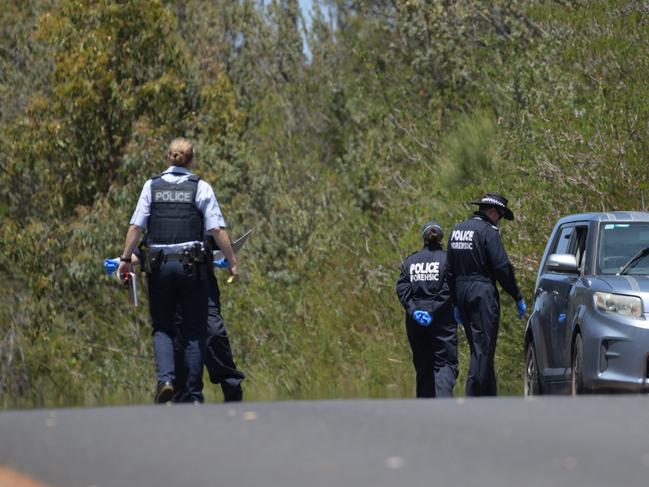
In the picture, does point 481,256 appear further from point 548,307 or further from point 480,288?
point 548,307

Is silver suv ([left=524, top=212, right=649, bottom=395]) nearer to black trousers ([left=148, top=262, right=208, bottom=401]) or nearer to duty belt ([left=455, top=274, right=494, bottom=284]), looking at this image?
duty belt ([left=455, top=274, right=494, bottom=284])

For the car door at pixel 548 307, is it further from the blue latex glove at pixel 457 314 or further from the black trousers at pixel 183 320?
the black trousers at pixel 183 320

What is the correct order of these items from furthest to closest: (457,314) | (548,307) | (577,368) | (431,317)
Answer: (431,317) < (457,314) < (548,307) < (577,368)

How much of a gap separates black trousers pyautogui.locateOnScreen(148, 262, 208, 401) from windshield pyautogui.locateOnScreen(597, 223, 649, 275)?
2950mm

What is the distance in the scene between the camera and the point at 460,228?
1345cm

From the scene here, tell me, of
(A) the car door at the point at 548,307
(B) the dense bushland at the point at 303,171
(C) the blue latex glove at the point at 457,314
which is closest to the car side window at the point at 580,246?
(A) the car door at the point at 548,307

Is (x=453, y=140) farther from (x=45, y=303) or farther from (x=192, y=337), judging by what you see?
(x=192, y=337)

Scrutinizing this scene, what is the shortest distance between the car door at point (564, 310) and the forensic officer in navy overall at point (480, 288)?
59 centimetres

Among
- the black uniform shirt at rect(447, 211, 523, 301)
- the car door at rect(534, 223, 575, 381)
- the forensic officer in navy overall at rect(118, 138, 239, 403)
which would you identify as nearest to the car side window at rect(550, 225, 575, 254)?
the car door at rect(534, 223, 575, 381)

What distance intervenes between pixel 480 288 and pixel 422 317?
3.42 feet

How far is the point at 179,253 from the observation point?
1119cm

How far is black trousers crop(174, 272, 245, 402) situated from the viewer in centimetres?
1157

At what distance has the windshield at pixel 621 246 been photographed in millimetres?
12078

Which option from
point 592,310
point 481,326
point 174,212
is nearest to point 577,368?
point 592,310
